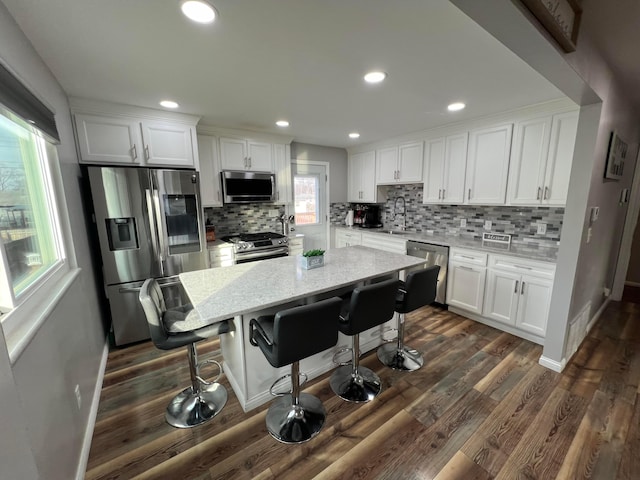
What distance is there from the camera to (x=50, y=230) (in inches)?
69.6

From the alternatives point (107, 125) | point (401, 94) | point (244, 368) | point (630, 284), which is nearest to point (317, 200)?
point (401, 94)

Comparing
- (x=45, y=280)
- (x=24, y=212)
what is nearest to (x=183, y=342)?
(x=45, y=280)

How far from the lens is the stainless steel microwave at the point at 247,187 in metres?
3.43

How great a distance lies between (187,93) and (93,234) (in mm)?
1564

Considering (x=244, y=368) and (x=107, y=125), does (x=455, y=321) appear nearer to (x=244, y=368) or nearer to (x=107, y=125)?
(x=244, y=368)

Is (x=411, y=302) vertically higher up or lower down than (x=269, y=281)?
lower down

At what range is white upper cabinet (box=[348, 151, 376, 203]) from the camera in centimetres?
438

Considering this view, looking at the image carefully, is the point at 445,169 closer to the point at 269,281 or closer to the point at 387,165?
the point at 387,165

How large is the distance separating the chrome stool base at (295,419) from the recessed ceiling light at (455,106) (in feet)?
9.21

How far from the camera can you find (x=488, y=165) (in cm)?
300

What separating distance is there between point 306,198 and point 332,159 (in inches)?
32.6

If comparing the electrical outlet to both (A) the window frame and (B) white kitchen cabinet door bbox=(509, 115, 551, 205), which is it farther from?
(B) white kitchen cabinet door bbox=(509, 115, 551, 205)

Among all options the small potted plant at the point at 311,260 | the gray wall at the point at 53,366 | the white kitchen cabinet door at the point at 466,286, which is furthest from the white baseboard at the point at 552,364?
the gray wall at the point at 53,366

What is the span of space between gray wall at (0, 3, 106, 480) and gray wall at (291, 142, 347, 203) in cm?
275
